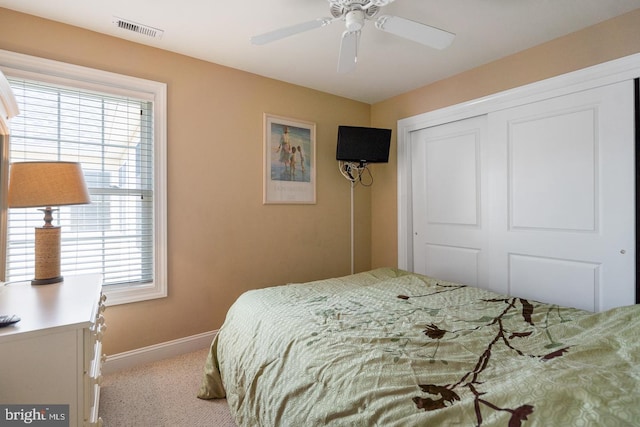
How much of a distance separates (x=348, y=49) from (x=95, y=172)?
1.89 meters

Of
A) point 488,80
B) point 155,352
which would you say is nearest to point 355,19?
point 488,80

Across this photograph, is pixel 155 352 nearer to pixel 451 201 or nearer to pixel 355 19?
pixel 355 19

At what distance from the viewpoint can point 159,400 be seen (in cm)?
189

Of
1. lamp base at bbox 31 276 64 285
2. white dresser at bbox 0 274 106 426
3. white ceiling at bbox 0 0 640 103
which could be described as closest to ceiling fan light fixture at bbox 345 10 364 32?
white ceiling at bbox 0 0 640 103

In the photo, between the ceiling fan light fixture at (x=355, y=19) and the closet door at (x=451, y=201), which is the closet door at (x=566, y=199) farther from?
the ceiling fan light fixture at (x=355, y=19)

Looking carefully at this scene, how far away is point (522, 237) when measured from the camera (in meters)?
2.44

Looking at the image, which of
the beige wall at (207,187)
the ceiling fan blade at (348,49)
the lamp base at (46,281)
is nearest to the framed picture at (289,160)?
the beige wall at (207,187)

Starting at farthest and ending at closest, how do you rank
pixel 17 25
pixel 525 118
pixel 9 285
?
pixel 525 118, pixel 17 25, pixel 9 285

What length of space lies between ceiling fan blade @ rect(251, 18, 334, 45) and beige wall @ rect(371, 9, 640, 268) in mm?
1716

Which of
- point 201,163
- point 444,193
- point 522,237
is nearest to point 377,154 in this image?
point 444,193

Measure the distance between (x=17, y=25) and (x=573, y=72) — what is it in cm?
361

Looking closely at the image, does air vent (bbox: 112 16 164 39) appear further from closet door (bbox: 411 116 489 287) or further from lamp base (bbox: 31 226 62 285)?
closet door (bbox: 411 116 489 287)

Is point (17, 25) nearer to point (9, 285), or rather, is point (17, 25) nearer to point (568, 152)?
point (9, 285)

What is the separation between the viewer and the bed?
0.84 m
